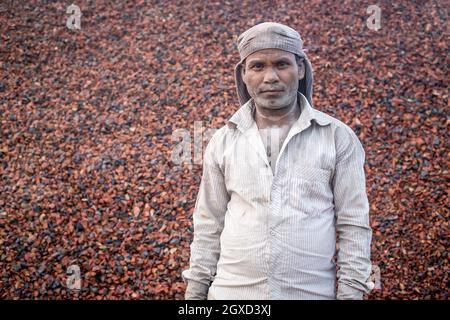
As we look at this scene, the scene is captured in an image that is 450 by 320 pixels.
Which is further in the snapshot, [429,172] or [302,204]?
[429,172]

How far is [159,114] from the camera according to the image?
5.65 m

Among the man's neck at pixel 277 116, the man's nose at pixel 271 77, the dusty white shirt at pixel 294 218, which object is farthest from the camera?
the man's neck at pixel 277 116

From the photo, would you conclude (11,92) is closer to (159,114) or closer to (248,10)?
(159,114)

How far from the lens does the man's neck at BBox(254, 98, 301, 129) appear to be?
2.30 meters

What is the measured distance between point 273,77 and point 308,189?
56cm

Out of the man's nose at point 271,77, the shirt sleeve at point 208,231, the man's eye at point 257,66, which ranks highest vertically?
the man's eye at point 257,66

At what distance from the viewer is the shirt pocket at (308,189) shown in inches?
80.4

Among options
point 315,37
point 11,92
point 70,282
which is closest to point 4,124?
point 11,92

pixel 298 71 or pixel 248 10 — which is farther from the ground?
pixel 248 10

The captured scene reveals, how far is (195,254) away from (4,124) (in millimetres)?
4444

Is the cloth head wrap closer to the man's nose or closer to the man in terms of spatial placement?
the man

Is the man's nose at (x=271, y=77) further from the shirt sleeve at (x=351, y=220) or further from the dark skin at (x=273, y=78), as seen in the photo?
the shirt sleeve at (x=351, y=220)

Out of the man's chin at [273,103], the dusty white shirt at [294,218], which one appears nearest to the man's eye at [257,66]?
the man's chin at [273,103]

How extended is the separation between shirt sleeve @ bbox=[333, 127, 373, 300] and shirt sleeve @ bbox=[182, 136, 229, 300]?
0.56 metres
